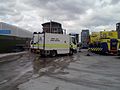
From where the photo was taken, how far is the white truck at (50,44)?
25.7 meters

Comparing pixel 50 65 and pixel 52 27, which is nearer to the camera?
pixel 50 65

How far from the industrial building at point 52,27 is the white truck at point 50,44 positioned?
11625 millimetres

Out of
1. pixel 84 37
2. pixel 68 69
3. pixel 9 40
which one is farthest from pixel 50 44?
pixel 84 37

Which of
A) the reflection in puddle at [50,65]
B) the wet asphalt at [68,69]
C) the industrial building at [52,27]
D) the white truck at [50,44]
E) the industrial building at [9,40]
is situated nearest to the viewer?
the wet asphalt at [68,69]

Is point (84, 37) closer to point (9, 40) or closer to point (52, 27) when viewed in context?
point (52, 27)

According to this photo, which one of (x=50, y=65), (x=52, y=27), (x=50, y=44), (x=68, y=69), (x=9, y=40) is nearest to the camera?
(x=68, y=69)

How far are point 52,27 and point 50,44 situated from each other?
49.3 ft

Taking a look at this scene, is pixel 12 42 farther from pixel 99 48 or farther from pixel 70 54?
pixel 99 48

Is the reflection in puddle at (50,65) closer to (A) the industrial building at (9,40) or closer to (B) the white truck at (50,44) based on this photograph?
(B) the white truck at (50,44)

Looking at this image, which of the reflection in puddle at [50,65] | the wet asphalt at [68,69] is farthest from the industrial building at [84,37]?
the wet asphalt at [68,69]

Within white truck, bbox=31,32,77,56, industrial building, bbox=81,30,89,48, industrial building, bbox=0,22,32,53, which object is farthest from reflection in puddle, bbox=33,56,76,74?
industrial building, bbox=81,30,89,48

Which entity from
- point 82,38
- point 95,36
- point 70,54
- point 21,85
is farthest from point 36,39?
point 82,38

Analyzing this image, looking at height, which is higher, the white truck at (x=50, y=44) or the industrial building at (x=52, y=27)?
the industrial building at (x=52, y=27)

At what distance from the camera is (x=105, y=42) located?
3222 cm
